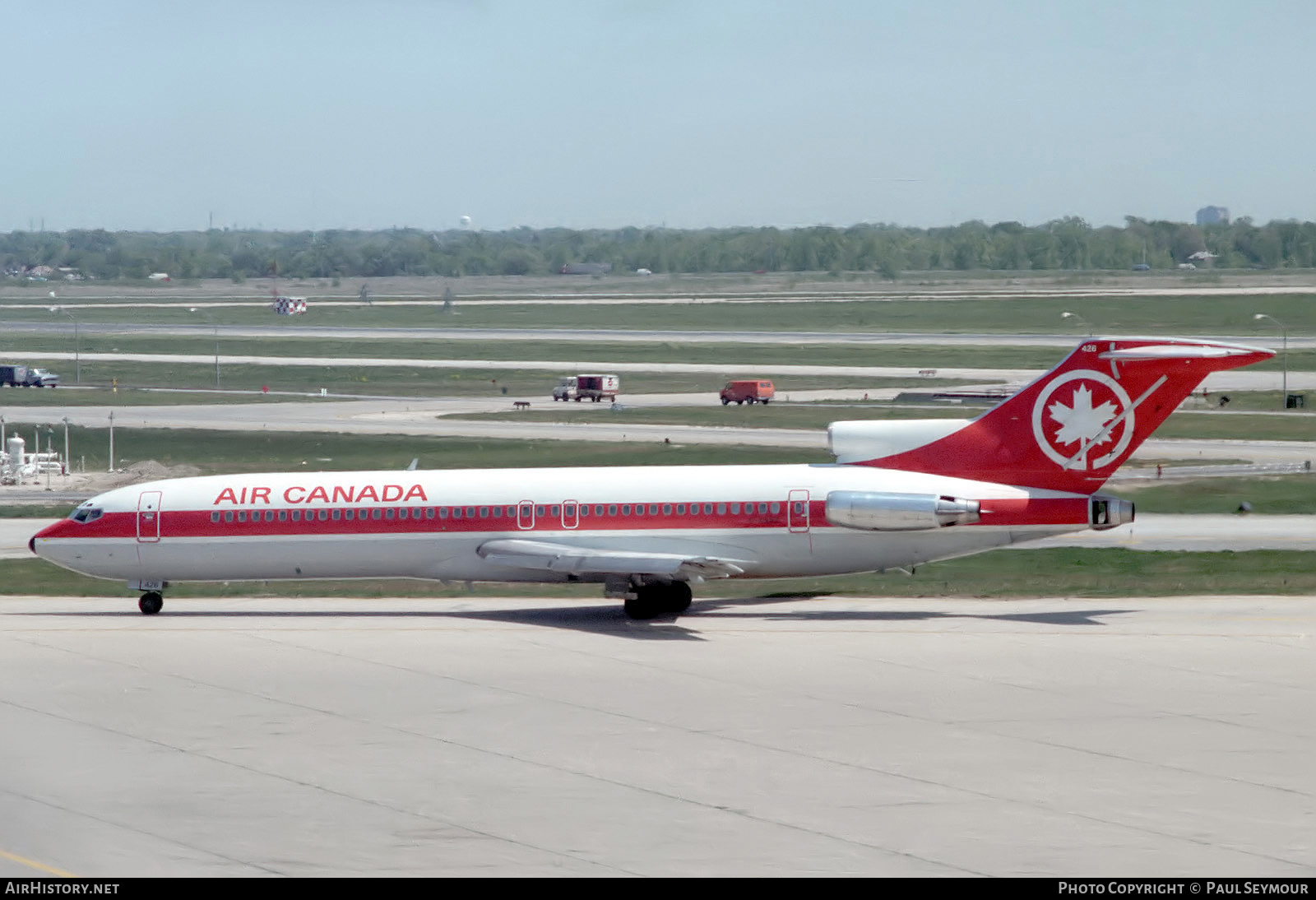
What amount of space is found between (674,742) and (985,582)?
17458 mm

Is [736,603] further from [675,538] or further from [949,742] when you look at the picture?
[949,742]

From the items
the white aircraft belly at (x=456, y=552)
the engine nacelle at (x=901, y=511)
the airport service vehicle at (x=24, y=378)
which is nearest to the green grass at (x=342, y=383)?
the airport service vehicle at (x=24, y=378)

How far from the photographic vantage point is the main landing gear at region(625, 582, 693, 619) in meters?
34.8

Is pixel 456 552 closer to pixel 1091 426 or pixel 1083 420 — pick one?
pixel 1083 420

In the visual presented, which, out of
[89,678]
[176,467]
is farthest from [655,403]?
[89,678]

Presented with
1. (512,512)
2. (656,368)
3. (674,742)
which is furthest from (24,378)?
(674,742)

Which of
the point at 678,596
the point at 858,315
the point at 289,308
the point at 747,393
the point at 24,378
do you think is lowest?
the point at 678,596

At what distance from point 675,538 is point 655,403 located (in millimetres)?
53309

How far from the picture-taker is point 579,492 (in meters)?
35.7

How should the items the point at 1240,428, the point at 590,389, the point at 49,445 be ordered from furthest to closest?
the point at 590,389
the point at 1240,428
the point at 49,445

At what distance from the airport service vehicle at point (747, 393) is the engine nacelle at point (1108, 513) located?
5146 centimetres

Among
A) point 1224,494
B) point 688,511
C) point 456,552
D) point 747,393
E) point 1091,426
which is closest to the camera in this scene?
point 1091,426

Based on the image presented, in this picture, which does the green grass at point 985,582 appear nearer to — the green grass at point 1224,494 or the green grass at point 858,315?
the green grass at point 1224,494

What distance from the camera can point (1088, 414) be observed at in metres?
34.2
